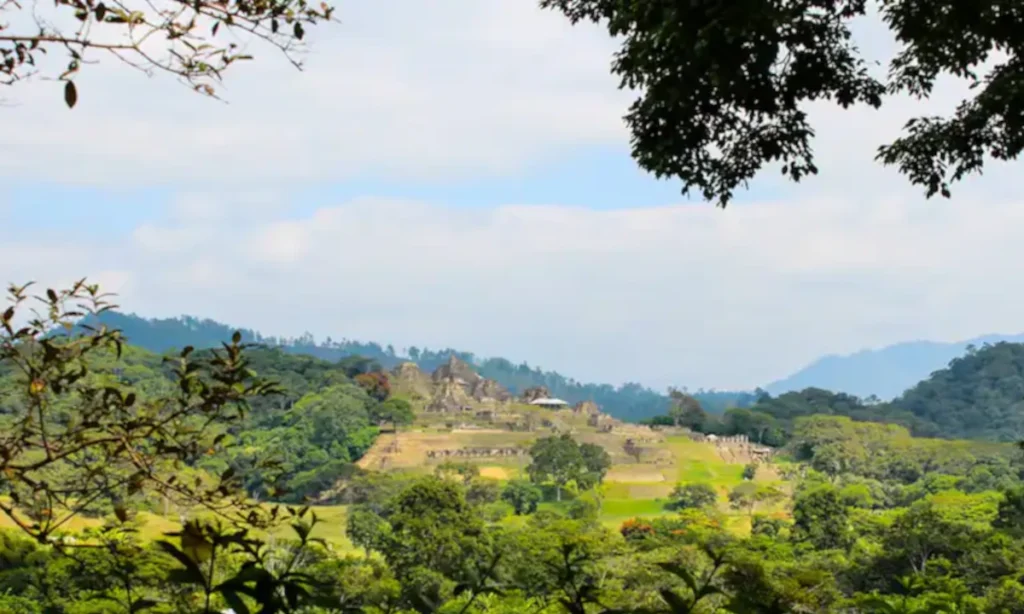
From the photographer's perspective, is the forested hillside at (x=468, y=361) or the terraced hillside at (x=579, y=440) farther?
the forested hillside at (x=468, y=361)

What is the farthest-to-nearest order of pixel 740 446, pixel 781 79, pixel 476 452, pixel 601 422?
1. pixel 601 422
2. pixel 740 446
3. pixel 476 452
4. pixel 781 79

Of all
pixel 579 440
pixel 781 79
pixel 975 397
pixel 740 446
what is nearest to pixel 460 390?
pixel 579 440

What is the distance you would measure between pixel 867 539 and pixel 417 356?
3811 inches

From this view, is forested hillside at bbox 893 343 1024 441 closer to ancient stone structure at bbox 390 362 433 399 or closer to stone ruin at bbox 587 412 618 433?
stone ruin at bbox 587 412 618 433

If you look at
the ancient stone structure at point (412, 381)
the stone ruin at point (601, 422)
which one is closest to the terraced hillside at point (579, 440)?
the stone ruin at point (601, 422)

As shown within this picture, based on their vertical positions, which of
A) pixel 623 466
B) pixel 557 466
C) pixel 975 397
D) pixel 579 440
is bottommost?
pixel 623 466

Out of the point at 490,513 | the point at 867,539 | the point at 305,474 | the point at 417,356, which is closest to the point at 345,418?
the point at 305,474

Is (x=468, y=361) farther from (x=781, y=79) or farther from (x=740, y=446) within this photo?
(x=781, y=79)

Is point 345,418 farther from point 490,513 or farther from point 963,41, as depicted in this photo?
point 963,41

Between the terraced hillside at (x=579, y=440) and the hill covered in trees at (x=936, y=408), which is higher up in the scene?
the hill covered in trees at (x=936, y=408)

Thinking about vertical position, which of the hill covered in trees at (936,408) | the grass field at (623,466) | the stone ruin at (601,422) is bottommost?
the grass field at (623,466)

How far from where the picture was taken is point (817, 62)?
3.52 meters

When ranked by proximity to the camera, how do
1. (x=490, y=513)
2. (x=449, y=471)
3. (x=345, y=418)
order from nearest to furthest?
(x=490, y=513) → (x=449, y=471) → (x=345, y=418)

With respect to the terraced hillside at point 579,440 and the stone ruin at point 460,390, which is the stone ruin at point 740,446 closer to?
the terraced hillside at point 579,440
